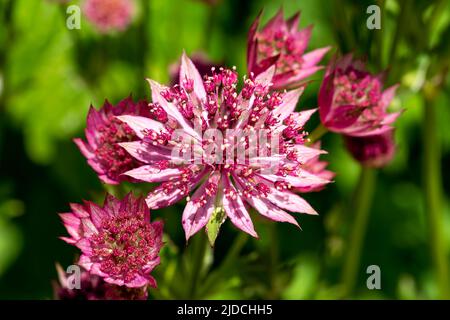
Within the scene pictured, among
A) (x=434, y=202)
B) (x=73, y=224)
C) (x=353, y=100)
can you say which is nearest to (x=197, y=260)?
(x=73, y=224)

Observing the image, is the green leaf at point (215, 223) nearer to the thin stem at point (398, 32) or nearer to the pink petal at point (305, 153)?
the pink petal at point (305, 153)

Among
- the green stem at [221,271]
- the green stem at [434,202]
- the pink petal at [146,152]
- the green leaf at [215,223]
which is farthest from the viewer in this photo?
the green stem at [434,202]

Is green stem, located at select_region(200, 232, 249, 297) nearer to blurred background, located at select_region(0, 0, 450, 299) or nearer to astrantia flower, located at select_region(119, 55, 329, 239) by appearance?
astrantia flower, located at select_region(119, 55, 329, 239)

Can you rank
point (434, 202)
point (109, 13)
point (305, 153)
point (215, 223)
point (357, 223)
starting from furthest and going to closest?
1. point (109, 13)
2. point (434, 202)
3. point (357, 223)
4. point (305, 153)
5. point (215, 223)

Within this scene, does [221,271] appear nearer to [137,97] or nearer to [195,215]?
[195,215]

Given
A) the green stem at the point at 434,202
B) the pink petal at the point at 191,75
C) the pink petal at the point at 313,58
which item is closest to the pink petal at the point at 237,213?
the pink petal at the point at 191,75

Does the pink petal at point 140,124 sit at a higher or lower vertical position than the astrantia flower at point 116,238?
higher
